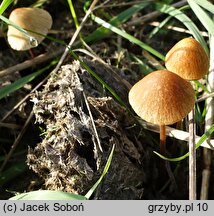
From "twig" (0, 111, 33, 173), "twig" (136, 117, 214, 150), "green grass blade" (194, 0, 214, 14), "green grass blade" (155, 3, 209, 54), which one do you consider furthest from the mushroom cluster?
"twig" (0, 111, 33, 173)

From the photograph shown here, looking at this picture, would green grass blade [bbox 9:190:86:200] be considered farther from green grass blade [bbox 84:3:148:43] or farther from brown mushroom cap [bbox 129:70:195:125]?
green grass blade [bbox 84:3:148:43]

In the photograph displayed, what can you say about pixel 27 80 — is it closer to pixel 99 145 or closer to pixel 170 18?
pixel 99 145

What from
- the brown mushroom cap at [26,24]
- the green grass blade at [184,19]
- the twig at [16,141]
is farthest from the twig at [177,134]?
the brown mushroom cap at [26,24]

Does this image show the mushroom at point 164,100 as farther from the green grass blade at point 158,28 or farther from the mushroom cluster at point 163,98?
the green grass blade at point 158,28

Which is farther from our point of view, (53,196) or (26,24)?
(26,24)

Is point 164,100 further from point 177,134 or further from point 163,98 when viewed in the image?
point 177,134

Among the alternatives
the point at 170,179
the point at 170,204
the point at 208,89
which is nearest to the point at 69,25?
the point at 208,89

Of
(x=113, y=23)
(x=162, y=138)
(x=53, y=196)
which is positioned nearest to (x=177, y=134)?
(x=162, y=138)
